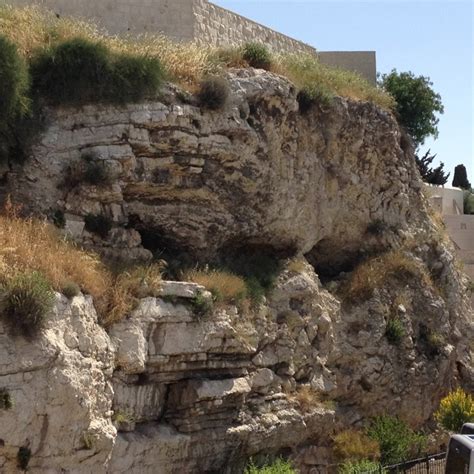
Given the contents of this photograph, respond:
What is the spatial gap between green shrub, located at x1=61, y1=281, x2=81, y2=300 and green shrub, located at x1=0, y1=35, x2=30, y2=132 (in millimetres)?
3296

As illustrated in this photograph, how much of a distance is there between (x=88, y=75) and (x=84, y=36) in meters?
1.10

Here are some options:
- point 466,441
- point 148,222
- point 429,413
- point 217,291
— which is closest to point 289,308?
point 217,291

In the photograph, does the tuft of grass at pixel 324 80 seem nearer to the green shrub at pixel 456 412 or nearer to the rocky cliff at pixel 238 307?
the rocky cliff at pixel 238 307

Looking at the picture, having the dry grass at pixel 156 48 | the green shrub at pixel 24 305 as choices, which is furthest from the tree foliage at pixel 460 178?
the green shrub at pixel 24 305

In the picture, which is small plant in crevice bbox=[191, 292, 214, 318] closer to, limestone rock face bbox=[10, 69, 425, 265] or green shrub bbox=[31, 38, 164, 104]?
limestone rock face bbox=[10, 69, 425, 265]

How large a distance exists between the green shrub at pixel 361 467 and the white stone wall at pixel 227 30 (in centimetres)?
978

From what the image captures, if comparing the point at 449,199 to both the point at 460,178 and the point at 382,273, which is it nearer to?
the point at 460,178

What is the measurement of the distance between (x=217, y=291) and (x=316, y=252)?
204 inches

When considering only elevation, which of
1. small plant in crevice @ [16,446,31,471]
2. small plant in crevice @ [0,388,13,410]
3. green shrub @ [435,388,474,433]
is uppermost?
small plant in crevice @ [0,388,13,410]

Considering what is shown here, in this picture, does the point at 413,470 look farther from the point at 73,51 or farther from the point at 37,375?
the point at 73,51

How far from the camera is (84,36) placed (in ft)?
46.6

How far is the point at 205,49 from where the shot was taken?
1575cm

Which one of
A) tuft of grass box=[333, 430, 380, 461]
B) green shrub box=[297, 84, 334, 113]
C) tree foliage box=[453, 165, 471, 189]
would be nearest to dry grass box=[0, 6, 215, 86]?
green shrub box=[297, 84, 334, 113]

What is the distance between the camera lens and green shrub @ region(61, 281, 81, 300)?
34.9 ft
